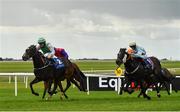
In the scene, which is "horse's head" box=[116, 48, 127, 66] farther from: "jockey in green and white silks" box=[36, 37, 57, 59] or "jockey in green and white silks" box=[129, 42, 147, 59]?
"jockey in green and white silks" box=[36, 37, 57, 59]

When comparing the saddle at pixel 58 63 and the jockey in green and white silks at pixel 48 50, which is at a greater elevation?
the jockey in green and white silks at pixel 48 50

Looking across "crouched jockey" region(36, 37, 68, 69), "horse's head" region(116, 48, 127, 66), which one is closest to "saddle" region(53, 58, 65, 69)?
"crouched jockey" region(36, 37, 68, 69)

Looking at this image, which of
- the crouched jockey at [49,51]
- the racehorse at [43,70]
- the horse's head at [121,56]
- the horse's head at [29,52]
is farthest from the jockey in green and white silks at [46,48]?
the horse's head at [121,56]

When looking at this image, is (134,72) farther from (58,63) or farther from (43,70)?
(43,70)

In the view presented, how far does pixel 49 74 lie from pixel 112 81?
7.00m

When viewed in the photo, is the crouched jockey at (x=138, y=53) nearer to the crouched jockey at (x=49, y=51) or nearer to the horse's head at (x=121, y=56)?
the horse's head at (x=121, y=56)

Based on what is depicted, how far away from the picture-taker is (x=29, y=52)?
620 inches

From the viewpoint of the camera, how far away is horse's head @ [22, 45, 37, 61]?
15.6 m

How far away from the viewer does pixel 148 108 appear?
42.0 feet

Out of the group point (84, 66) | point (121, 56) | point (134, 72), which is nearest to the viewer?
point (121, 56)

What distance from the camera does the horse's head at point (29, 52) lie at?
15650 millimetres

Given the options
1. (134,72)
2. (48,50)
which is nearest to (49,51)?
(48,50)

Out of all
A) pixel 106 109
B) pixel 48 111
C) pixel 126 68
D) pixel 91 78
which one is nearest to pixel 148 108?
pixel 106 109

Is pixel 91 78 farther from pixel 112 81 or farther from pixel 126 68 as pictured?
pixel 126 68
